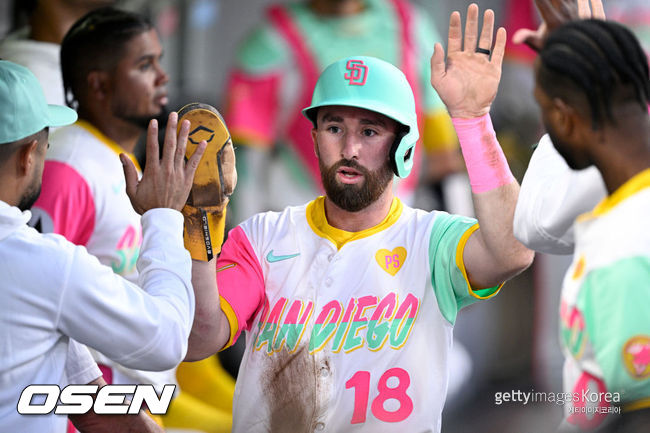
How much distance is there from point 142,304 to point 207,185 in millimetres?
371

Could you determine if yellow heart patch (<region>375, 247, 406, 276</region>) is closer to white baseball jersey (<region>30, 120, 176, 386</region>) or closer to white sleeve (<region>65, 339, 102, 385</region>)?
white sleeve (<region>65, 339, 102, 385</region>)

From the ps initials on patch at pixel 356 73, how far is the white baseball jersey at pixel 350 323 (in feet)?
1.17

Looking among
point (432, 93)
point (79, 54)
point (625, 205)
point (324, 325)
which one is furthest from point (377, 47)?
point (625, 205)

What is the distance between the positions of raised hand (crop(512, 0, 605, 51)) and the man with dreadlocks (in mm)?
123

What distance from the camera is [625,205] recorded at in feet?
6.18

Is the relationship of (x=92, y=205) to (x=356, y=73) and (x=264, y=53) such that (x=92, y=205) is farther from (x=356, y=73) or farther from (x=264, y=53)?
(x=264, y=53)

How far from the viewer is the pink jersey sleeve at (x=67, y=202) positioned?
2713 mm

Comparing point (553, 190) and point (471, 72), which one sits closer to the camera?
point (553, 190)

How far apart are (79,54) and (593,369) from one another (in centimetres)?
186

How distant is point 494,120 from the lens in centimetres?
475

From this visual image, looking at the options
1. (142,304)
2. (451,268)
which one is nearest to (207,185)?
(142,304)

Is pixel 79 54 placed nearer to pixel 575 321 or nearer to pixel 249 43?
pixel 249 43

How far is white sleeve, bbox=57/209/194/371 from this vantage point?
1.97m

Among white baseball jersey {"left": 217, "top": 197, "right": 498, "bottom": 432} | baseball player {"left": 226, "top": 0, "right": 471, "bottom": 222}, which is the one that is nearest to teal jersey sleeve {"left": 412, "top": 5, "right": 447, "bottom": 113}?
baseball player {"left": 226, "top": 0, "right": 471, "bottom": 222}
